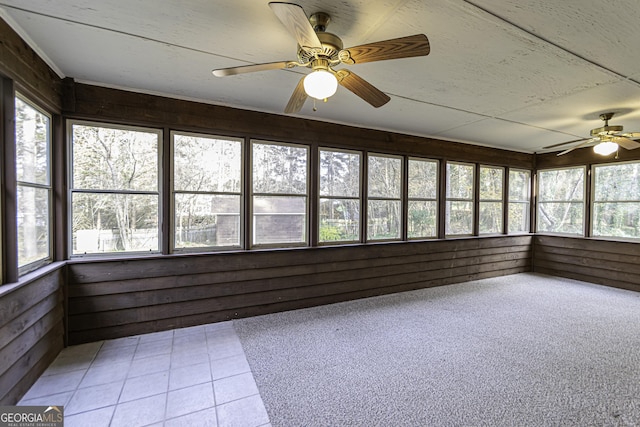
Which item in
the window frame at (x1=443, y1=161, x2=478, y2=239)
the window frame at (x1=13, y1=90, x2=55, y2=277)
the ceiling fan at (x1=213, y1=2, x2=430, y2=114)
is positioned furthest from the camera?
the window frame at (x1=443, y1=161, x2=478, y2=239)

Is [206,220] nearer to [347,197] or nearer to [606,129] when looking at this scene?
[347,197]

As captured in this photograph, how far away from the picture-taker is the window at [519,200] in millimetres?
5887

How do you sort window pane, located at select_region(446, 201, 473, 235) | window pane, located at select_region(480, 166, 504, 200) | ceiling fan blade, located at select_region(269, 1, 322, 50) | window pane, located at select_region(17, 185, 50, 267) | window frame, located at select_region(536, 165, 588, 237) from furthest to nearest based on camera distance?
window pane, located at select_region(480, 166, 504, 200) < window frame, located at select_region(536, 165, 588, 237) < window pane, located at select_region(446, 201, 473, 235) < window pane, located at select_region(17, 185, 50, 267) < ceiling fan blade, located at select_region(269, 1, 322, 50)

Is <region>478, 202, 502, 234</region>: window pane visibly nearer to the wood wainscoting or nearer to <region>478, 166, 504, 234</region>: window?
<region>478, 166, 504, 234</region>: window

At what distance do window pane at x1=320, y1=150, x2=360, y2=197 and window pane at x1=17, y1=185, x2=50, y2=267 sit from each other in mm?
2900

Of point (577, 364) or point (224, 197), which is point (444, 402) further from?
point (224, 197)

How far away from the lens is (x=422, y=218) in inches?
193

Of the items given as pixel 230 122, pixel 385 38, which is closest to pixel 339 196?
pixel 230 122

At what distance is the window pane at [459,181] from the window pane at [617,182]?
2250mm

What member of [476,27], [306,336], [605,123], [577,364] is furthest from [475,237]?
[476,27]

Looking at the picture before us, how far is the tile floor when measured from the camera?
6.15 feet

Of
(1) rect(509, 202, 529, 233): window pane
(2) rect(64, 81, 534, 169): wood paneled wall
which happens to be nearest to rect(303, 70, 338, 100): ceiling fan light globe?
(2) rect(64, 81, 534, 169): wood paneled wall

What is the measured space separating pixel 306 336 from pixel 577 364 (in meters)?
2.47

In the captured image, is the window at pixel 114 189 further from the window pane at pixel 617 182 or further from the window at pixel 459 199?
the window pane at pixel 617 182
